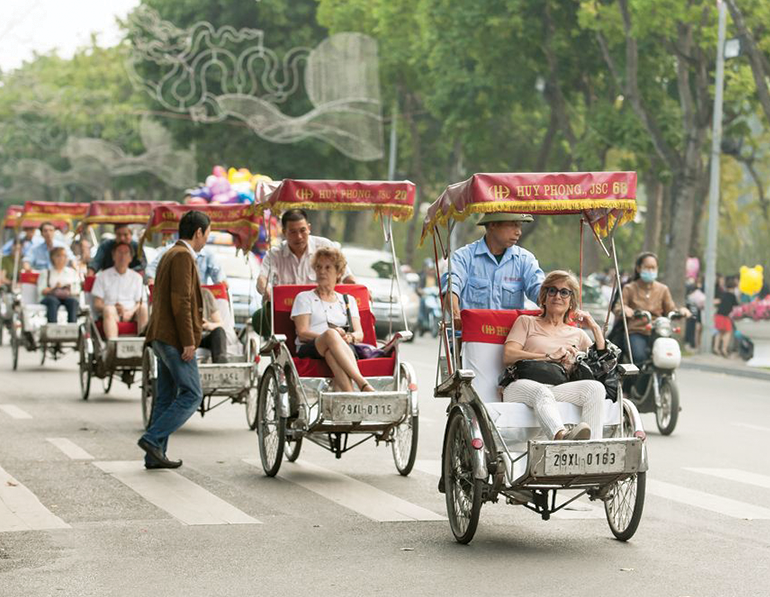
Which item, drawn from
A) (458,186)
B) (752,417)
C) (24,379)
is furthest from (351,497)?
(24,379)

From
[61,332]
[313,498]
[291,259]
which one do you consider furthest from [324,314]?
[61,332]

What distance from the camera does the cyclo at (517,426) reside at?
8.01 m

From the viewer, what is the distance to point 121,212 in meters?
17.8

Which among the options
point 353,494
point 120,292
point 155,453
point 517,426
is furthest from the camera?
point 120,292

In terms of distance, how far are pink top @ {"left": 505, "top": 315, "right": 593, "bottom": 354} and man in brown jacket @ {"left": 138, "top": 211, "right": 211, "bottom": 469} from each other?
300 centimetres

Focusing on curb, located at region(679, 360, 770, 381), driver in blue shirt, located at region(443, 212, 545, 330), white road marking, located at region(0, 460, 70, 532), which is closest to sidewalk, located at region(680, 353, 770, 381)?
curb, located at region(679, 360, 770, 381)

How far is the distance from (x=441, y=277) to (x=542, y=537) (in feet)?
6.02

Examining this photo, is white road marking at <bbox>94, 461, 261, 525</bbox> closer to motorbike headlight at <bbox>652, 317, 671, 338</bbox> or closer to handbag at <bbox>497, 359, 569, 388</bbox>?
handbag at <bbox>497, 359, 569, 388</bbox>

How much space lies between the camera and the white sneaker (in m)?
8.24

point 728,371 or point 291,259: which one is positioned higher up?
point 291,259

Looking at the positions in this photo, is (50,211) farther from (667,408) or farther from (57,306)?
(667,408)

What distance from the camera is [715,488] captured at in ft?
35.5

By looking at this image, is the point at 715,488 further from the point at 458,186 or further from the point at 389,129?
the point at 389,129

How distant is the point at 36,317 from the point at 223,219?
280 inches
